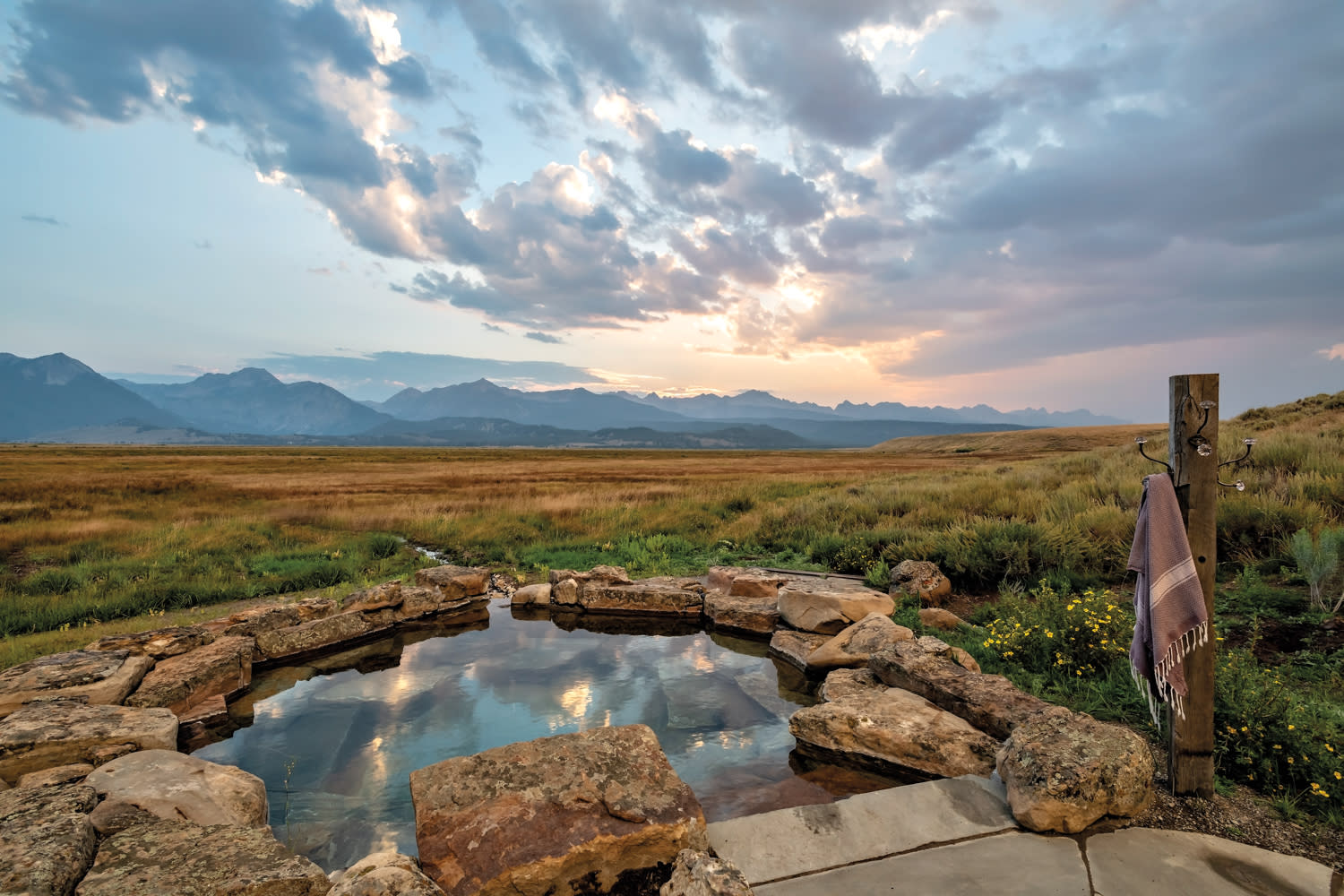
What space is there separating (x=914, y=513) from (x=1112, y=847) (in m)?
10.2

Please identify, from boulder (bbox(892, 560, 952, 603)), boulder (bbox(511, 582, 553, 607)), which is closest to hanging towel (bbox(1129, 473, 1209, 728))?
boulder (bbox(892, 560, 952, 603))

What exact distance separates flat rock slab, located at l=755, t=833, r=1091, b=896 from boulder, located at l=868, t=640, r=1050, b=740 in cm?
163

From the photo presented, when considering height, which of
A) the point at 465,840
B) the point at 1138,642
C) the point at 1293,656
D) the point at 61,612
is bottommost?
the point at 61,612

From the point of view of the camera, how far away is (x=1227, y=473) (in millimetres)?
12422

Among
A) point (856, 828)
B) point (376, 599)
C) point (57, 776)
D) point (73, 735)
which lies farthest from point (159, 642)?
point (856, 828)

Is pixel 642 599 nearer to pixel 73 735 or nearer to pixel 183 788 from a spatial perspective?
pixel 183 788

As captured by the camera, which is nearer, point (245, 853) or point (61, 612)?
point (245, 853)

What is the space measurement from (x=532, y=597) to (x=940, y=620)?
6.68 m

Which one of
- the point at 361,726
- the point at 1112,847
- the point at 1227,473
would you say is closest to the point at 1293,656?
the point at 1112,847

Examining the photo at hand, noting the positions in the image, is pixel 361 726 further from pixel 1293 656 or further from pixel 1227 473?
pixel 1227 473

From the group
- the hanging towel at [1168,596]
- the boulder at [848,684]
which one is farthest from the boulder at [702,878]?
the hanging towel at [1168,596]

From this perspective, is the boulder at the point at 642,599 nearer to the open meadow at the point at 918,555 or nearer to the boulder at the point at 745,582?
the boulder at the point at 745,582

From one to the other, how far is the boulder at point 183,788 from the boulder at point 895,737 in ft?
15.1

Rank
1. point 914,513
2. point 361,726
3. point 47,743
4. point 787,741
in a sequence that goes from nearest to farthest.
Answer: point 47,743, point 787,741, point 361,726, point 914,513
